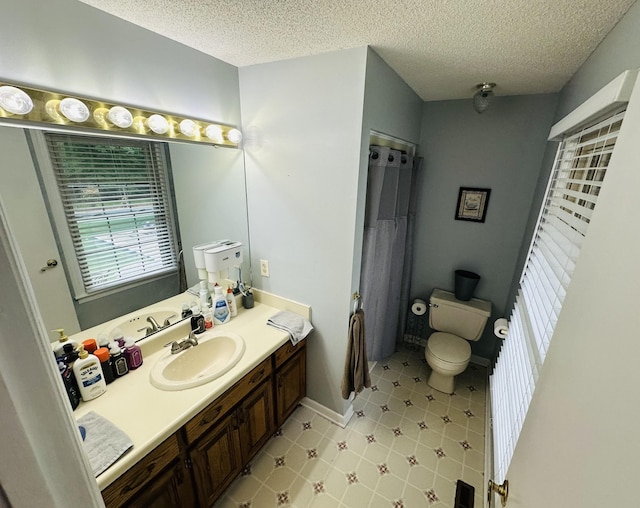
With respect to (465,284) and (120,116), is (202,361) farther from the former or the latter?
(465,284)

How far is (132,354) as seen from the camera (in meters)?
1.30

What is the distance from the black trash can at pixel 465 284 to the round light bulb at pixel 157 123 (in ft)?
7.81

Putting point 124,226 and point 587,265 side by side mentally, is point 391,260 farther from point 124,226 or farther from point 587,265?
point 124,226

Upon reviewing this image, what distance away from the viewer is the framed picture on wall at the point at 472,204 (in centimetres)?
222

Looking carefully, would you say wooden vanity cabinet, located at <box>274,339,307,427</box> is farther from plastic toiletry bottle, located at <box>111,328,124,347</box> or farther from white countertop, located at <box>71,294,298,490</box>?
plastic toiletry bottle, located at <box>111,328,124,347</box>

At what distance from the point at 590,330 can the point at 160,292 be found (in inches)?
68.6

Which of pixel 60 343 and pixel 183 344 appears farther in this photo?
pixel 183 344

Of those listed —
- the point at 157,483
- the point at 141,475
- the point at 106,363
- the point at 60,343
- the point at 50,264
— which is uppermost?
the point at 50,264

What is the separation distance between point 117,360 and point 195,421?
472mm

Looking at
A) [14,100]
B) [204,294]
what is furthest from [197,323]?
[14,100]

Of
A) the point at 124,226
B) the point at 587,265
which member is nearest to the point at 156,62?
the point at 124,226

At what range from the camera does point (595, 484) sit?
0.39 metres

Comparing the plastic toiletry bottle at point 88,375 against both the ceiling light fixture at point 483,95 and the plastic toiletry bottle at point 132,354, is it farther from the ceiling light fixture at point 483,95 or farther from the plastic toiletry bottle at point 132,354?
the ceiling light fixture at point 483,95

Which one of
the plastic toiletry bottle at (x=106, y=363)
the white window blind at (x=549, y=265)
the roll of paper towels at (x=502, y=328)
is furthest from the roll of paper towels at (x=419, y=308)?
the plastic toiletry bottle at (x=106, y=363)
